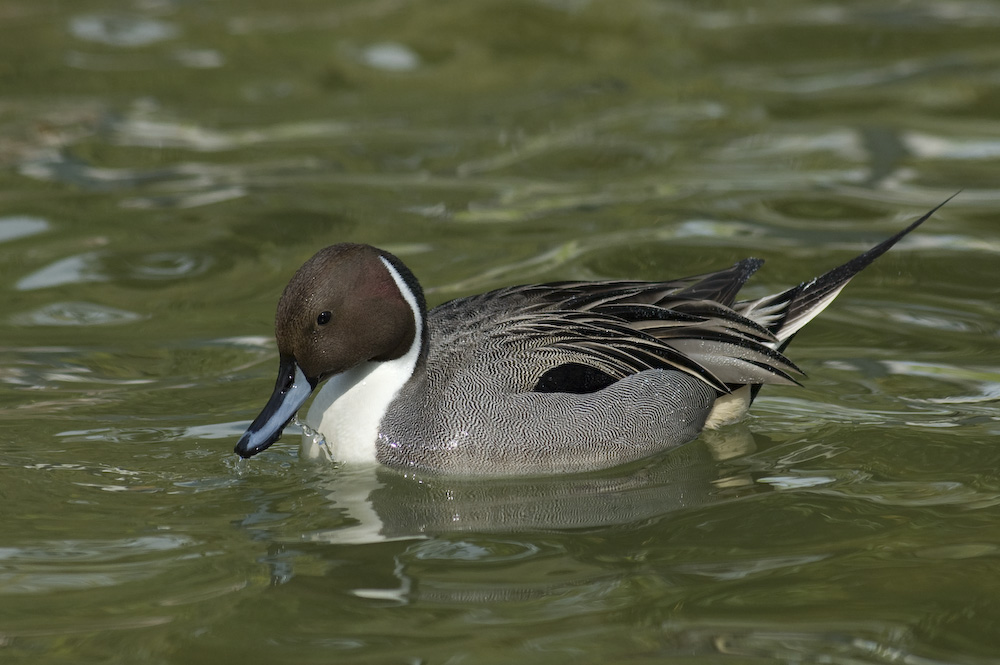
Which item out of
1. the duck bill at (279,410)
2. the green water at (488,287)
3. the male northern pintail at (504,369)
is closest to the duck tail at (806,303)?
the male northern pintail at (504,369)

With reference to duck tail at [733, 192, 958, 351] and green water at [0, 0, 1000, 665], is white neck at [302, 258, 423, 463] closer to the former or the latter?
green water at [0, 0, 1000, 665]

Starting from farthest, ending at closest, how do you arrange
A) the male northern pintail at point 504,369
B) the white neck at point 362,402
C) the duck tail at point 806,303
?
the duck tail at point 806,303
the white neck at point 362,402
the male northern pintail at point 504,369

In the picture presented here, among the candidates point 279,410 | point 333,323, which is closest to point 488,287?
point 333,323

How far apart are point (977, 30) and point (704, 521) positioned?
8.86m

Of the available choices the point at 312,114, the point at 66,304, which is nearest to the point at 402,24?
the point at 312,114

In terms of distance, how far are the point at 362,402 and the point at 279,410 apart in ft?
1.39

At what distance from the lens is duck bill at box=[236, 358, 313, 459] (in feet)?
18.1

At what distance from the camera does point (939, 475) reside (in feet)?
18.7

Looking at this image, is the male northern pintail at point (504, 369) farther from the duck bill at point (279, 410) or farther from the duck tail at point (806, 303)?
the duck tail at point (806, 303)

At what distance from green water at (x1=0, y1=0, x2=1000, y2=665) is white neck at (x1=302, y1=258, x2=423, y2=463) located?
0.11 metres

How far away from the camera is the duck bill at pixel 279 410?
18.1 ft

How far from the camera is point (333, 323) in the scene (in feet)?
18.7

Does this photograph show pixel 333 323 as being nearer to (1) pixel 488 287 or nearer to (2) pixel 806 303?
(2) pixel 806 303

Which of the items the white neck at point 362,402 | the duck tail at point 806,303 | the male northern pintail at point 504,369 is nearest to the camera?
the male northern pintail at point 504,369
